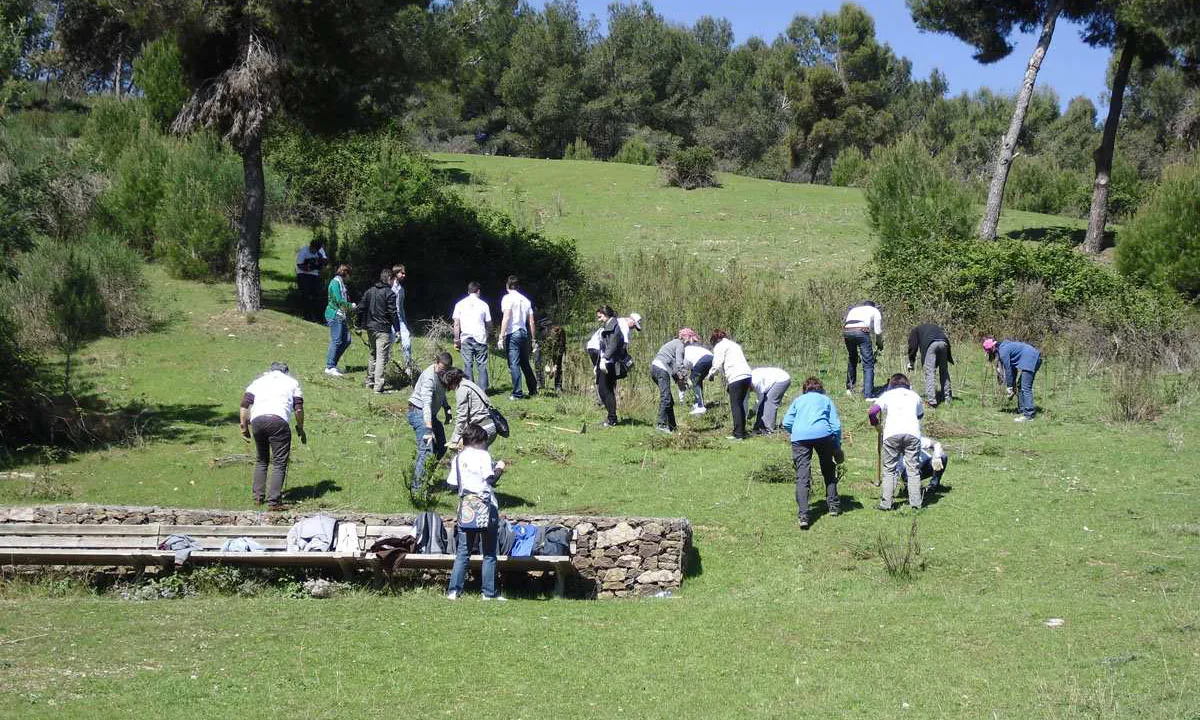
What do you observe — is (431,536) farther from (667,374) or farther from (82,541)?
(667,374)

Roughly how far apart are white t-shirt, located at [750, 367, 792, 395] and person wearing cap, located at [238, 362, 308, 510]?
7.11 metres

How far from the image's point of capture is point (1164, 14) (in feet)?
103

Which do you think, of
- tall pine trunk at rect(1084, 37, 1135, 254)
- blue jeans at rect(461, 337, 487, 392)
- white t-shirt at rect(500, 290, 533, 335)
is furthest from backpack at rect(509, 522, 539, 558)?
tall pine trunk at rect(1084, 37, 1135, 254)

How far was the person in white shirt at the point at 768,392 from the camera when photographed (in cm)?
1802

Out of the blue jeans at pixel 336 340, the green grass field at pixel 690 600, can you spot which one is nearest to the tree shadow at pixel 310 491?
the green grass field at pixel 690 600

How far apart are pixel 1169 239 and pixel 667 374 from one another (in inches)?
641

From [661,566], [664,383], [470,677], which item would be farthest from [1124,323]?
[470,677]

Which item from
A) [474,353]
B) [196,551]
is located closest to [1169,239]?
[474,353]

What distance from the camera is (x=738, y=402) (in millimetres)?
18016

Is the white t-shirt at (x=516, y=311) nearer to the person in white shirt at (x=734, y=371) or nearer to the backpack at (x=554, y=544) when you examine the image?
the person in white shirt at (x=734, y=371)

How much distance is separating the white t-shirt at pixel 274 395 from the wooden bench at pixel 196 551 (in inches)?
70.2

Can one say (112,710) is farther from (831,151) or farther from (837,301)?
(831,151)

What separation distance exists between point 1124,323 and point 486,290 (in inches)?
561

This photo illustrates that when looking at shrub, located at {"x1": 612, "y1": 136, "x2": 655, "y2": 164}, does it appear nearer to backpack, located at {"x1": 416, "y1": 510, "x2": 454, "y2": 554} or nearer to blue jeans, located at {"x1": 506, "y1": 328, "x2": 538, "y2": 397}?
blue jeans, located at {"x1": 506, "y1": 328, "x2": 538, "y2": 397}
